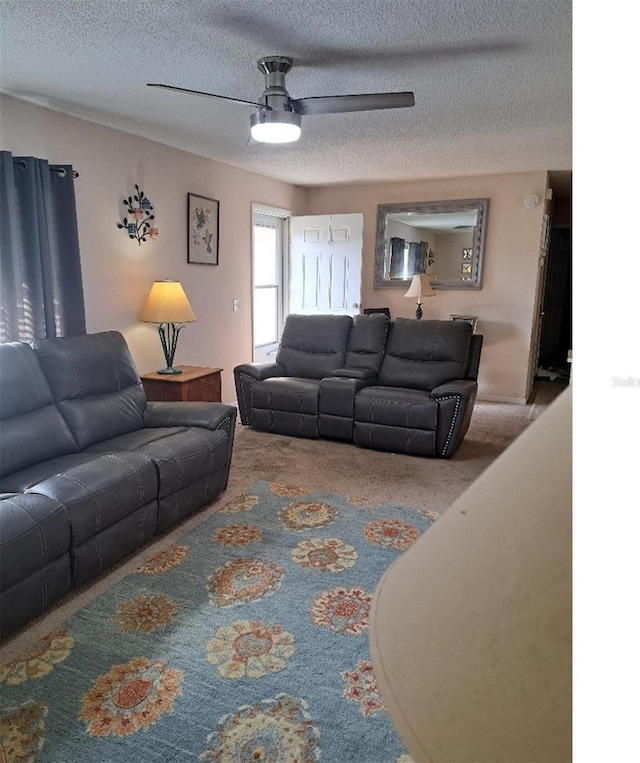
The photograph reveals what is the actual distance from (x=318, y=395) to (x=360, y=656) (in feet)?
8.22

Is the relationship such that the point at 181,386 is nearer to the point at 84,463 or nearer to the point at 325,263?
the point at 84,463

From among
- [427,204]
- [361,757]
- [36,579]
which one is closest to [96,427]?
[36,579]

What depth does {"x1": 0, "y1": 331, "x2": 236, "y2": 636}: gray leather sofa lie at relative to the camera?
193 centimetres

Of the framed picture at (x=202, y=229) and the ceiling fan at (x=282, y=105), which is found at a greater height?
the ceiling fan at (x=282, y=105)

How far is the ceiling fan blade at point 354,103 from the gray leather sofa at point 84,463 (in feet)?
5.37

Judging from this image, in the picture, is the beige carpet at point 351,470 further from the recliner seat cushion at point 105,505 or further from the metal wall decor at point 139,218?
the metal wall decor at point 139,218

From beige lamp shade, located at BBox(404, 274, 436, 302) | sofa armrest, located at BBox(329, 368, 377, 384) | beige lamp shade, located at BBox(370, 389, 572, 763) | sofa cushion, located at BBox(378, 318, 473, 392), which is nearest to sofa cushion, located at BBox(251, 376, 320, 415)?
sofa armrest, located at BBox(329, 368, 377, 384)

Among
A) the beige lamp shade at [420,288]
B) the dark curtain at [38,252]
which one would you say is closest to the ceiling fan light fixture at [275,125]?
the dark curtain at [38,252]

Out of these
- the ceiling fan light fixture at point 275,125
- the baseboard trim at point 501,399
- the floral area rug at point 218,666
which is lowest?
the floral area rug at point 218,666

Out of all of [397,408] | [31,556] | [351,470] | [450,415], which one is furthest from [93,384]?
[450,415]

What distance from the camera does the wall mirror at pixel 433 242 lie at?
5.50 metres

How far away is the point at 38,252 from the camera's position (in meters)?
3.13
